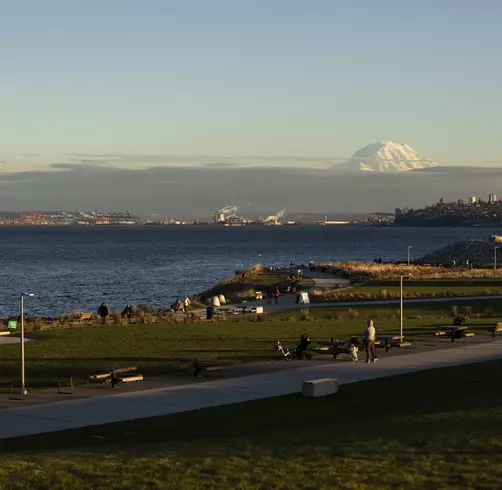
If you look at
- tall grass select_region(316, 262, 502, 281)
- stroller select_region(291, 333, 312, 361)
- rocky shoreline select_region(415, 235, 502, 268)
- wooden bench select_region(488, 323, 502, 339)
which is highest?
stroller select_region(291, 333, 312, 361)

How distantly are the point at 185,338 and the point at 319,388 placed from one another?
12.7m

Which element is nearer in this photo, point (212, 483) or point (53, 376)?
point (212, 483)

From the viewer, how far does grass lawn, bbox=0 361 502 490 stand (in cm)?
A: 1308

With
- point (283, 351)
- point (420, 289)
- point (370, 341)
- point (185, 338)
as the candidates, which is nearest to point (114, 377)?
point (283, 351)

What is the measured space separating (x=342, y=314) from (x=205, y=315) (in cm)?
632

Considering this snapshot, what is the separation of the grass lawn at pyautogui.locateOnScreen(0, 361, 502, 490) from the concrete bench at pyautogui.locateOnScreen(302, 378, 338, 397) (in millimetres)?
332

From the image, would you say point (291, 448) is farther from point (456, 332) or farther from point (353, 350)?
point (456, 332)

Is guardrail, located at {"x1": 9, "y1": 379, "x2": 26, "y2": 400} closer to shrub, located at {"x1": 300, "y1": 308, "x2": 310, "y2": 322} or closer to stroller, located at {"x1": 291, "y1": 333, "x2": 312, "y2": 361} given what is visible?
stroller, located at {"x1": 291, "y1": 333, "x2": 312, "y2": 361}

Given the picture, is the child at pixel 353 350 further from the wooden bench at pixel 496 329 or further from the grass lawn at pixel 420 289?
the grass lawn at pixel 420 289

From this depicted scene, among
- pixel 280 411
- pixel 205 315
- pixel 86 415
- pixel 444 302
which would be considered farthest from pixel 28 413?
pixel 444 302

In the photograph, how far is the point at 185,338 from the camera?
32844mm

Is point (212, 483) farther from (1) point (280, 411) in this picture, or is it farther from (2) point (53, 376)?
(2) point (53, 376)

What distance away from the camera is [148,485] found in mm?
12977

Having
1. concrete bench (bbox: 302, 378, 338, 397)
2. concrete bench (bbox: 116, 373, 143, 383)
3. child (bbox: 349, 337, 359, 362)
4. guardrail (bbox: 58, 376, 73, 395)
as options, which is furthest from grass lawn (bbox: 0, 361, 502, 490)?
child (bbox: 349, 337, 359, 362)
